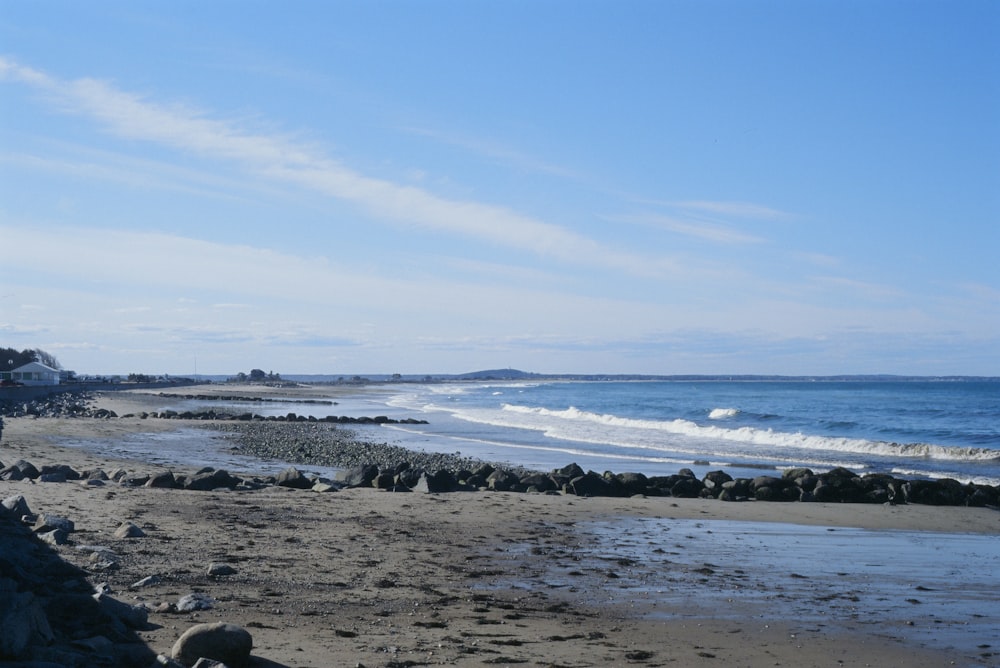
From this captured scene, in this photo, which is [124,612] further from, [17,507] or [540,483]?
[540,483]

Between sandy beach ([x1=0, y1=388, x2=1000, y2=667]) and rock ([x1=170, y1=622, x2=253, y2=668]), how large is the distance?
0.23 metres

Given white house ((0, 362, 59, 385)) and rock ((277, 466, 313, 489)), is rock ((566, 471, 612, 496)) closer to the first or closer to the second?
rock ((277, 466, 313, 489))

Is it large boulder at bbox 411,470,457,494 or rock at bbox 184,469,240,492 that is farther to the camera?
large boulder at bbox 411,470,457,494

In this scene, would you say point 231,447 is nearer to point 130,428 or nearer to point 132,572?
point 130,428

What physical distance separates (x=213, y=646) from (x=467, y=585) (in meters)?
3.70

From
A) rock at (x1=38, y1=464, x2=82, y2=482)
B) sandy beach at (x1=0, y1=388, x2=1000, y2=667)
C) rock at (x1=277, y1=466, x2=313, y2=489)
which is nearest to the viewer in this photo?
sandy beach at (x1=0, y1=388, x2=1000, y2=667)

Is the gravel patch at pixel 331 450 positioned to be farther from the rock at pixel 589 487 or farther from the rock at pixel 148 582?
the rock at pixel 148 582

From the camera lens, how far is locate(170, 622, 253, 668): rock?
19.7 feet

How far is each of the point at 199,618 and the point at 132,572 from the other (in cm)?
176

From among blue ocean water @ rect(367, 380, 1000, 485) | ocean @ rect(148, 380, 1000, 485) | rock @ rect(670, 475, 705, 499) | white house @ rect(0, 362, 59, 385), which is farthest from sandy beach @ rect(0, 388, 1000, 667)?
white house @ rect(0, 362, 59, 385)

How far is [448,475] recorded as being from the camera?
17.8 metres

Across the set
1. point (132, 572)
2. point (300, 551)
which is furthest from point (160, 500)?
point (132, 572)

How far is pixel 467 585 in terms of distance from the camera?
934 cm

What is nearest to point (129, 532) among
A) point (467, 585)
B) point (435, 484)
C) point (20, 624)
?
point (467, 585)
